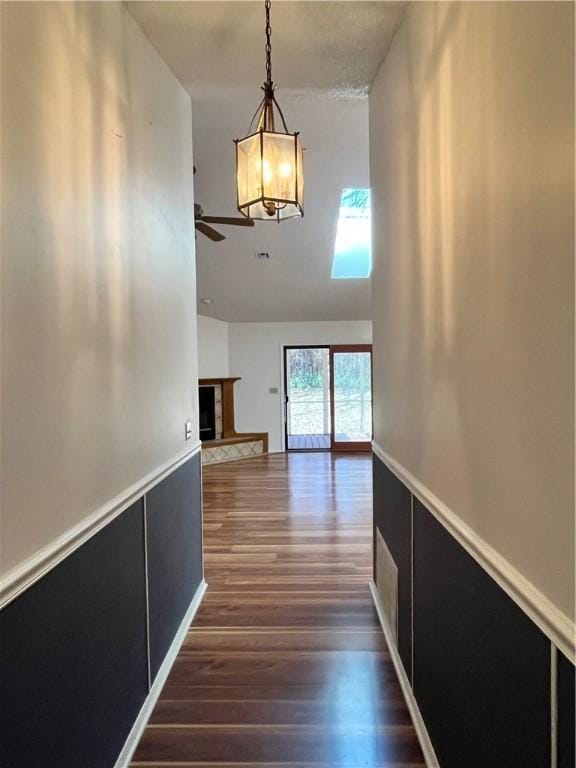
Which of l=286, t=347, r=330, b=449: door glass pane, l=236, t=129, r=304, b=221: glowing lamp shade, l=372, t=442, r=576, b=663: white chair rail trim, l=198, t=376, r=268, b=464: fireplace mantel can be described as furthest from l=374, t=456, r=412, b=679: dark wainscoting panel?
l=286, t=347, r=330, b=449: door glass pane

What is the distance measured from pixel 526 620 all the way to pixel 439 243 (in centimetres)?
112

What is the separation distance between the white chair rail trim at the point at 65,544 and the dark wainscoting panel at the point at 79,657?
28 mm

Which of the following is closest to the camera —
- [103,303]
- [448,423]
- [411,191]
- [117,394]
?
[448,423]

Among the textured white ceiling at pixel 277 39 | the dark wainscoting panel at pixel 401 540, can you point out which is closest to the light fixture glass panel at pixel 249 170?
the textured white ceiling at pixel 277 39

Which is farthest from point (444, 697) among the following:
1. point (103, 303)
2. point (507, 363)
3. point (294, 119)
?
point (294, 119)

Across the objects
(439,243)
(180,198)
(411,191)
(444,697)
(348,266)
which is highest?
(348,266)

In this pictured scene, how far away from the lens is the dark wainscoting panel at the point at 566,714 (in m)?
0.84

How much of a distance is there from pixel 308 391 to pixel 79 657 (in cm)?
799

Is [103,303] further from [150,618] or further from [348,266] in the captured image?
[348,266]

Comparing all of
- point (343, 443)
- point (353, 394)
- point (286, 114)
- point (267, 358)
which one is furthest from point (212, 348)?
point (286, 114)

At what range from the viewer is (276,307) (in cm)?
825

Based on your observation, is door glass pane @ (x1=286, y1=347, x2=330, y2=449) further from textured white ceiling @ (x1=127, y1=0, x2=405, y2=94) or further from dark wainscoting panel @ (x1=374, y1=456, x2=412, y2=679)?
textured white ceiling @ (x1=127, y1=0, x2=405, y2=94)

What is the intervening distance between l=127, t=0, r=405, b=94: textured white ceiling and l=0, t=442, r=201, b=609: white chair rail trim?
1962 millimetres

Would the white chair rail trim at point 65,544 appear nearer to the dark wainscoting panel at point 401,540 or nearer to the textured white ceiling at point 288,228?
the dark wainscoting panel at point 401,540
